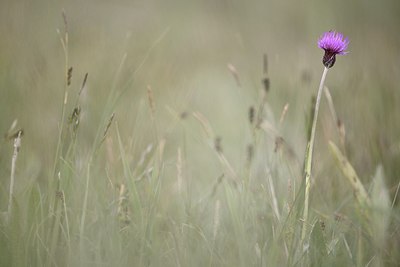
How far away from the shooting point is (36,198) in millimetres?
903

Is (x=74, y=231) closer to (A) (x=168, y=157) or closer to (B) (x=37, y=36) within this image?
(A) (x=168, y=157)

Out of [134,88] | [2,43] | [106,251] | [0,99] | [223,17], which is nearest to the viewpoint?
[106,251]

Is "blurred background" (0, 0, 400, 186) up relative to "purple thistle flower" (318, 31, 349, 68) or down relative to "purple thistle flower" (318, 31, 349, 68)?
up

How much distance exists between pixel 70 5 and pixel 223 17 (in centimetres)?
112

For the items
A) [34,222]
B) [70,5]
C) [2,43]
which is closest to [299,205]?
[34,222]

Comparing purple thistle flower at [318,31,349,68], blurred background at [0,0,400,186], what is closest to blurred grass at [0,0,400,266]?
blurred background at [0,0,400,186]

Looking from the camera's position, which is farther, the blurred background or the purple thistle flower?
the blurred background

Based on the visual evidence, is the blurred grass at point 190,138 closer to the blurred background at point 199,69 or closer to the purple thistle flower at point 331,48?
the blurred background at point 199,69

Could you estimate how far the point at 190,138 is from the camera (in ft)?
5.91

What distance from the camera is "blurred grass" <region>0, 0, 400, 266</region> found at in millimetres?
887

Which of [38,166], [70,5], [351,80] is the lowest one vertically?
[38,166]

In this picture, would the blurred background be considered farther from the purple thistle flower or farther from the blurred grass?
the purple thistle flower

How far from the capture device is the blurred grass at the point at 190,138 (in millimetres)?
887

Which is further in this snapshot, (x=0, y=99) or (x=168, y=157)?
(x=168, y=157)
